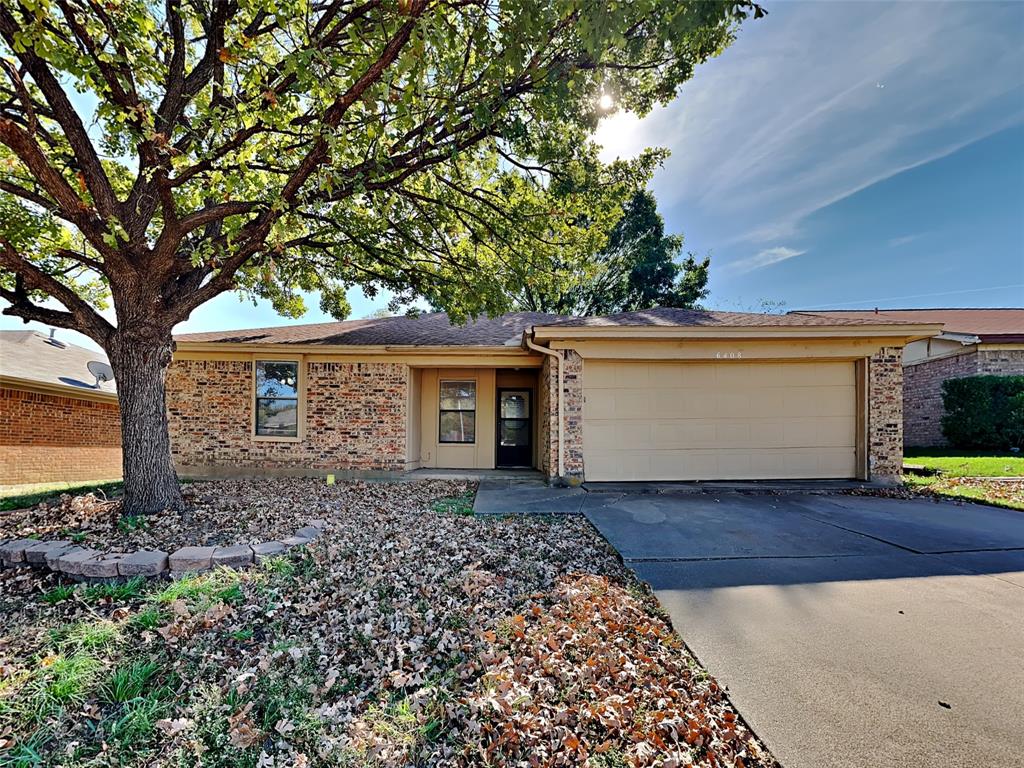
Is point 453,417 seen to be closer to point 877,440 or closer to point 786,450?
point 786,450

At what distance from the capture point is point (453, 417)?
388 inches

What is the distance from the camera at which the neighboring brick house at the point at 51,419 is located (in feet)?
31.2

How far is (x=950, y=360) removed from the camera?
12281 mm

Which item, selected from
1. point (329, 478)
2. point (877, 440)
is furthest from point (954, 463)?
point (329, 478)

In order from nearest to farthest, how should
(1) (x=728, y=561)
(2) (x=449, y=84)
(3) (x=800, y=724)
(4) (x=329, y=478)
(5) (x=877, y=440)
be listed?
(3) (x=800, y=724), (1) (x=728, y=561), (2) (x=449, y=84), (5) (x=877, y=440), (4) (x=329, y=478)

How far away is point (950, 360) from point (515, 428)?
41.8ft

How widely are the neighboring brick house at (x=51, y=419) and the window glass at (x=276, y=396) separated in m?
5.76

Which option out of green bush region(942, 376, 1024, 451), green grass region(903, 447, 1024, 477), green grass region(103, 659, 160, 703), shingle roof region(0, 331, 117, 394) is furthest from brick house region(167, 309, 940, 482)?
green bush region(942, 376, 1024, 451)

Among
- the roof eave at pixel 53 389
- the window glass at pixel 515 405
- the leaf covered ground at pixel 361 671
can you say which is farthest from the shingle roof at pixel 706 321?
the roof eave at pixel 53 389

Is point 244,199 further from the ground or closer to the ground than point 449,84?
closer to the ground

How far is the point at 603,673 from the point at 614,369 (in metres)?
5.85

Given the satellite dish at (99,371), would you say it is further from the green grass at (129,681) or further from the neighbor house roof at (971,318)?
the neighbor house roof at (971,318)

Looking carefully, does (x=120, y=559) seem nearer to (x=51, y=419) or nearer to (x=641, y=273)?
(x=51, y=419)

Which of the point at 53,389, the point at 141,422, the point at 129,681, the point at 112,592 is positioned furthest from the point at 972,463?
the point at 53,389
